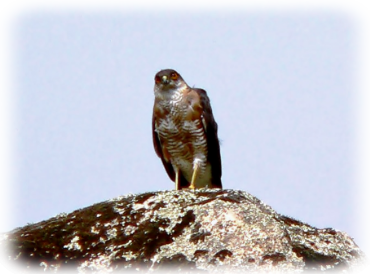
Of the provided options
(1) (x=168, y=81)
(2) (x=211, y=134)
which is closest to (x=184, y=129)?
(2) (x=211, y=134)

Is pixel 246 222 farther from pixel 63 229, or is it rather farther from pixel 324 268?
pixel 63 229

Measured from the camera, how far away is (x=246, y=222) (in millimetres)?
6305

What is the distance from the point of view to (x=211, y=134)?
454 inches

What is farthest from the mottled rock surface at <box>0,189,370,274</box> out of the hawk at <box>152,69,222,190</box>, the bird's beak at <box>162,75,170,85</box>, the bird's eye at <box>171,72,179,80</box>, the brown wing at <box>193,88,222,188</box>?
the bird's eye at <box>171,72,179,80</box>

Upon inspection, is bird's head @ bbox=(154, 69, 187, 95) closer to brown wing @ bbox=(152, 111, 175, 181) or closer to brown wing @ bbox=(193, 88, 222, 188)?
brown wing @ bbox=(193, 88, 222, 188)

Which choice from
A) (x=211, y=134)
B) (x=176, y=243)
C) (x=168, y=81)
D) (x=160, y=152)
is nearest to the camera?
(x=176, y=243)

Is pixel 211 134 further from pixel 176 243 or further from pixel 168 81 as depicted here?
pixel 176 243

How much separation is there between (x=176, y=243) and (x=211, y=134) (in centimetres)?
536

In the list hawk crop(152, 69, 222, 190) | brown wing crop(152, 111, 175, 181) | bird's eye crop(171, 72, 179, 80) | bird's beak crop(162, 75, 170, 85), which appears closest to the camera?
hawk crop(152, 69, 222, 190)

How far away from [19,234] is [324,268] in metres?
2.93

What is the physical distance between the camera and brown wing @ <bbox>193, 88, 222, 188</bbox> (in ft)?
37.4

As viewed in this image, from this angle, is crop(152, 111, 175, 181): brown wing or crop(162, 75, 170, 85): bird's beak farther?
crop(152, 111, 175, 181): brown wing

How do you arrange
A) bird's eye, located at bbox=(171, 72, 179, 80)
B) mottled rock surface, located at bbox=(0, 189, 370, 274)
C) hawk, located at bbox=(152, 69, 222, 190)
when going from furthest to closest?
bird's eye, located at bbox=(171, 72, 179, 80) → hawk, located at bbox=(152, 69, 222, 190) → mottled rock surface, located at bbox=(0, 189, 370, 274)

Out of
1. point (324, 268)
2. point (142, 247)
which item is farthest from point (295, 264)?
point (142, 247)
